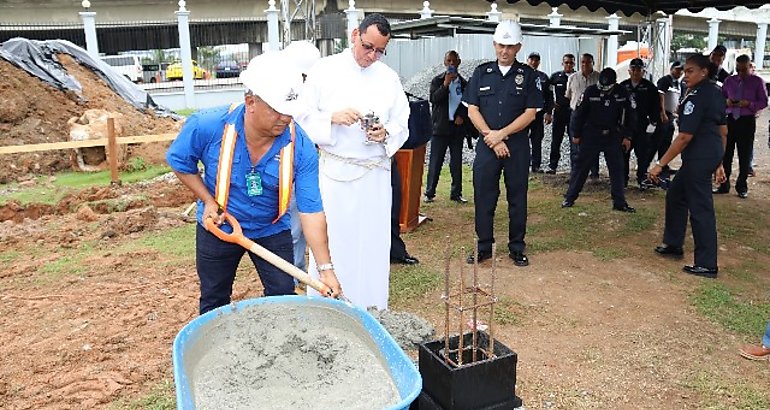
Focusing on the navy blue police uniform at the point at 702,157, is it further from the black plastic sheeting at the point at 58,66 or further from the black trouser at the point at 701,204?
the black plastic sheeting at the point at 58,66

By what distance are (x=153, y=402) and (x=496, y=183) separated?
2.96 metres

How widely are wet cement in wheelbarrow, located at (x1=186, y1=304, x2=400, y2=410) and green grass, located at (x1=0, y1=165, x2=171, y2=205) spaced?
6.67 metres

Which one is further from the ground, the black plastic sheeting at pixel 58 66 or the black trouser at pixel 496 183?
the black plastic sheeting at pixel 58 66

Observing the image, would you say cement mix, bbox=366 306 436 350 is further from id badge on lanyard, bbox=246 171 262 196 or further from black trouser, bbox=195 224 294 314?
id badge on lanyard, bbox=246 171 262 196

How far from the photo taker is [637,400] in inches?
128

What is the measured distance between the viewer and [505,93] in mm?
4871

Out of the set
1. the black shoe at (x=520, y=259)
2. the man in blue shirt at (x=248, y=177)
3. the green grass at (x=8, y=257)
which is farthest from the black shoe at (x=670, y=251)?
the green grass at (x=8, y=257)

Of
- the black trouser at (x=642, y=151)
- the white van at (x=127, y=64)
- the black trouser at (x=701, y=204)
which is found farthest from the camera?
the white van at (x=127, y=64)

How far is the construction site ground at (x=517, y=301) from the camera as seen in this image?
11.1ft

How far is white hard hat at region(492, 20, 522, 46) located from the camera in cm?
472

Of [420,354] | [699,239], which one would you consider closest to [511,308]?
[699,239]

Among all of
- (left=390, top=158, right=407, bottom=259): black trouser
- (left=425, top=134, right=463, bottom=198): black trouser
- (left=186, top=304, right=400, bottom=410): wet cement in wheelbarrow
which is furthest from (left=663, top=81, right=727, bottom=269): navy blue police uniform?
(left=186, top=304, right=400, bottom=410): wet cement in wheelbarrow

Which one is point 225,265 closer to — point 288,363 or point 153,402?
point 153,402

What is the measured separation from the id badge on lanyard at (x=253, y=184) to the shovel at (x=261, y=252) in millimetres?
135
